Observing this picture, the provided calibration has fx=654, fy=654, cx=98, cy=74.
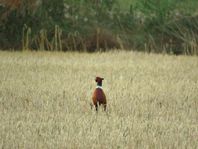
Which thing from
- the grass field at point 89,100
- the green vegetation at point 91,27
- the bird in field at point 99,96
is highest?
the green vegetation at point 91,27

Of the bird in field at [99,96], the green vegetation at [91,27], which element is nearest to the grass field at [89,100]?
the bird in field at [99,96]

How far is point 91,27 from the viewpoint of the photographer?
14453mm

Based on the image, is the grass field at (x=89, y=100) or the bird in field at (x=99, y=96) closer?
the grass field at (x=89, y=100)

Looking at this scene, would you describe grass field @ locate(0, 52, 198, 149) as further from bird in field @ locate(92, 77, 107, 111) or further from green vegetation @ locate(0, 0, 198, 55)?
green vegetation @ locate(0, 0, 198, 55)

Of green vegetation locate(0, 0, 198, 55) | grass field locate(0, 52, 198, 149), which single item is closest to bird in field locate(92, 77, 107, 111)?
grass field locate(0, 52, 198, 149)

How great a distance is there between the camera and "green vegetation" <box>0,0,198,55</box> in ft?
46.8

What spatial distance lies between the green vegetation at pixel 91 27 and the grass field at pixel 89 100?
4.64 feet

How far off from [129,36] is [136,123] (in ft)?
28.2

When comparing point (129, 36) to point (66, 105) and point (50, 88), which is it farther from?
point (66, 105)

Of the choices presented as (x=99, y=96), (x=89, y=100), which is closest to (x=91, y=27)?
(x=89, y=100)

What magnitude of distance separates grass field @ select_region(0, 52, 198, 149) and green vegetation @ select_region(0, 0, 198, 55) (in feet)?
4.64

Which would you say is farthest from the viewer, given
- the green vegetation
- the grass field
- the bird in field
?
the green vegetation

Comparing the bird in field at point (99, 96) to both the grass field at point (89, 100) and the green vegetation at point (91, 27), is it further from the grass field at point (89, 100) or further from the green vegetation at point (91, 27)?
the green vegetation at point (91, 27)

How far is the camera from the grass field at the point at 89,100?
18.1 feet
